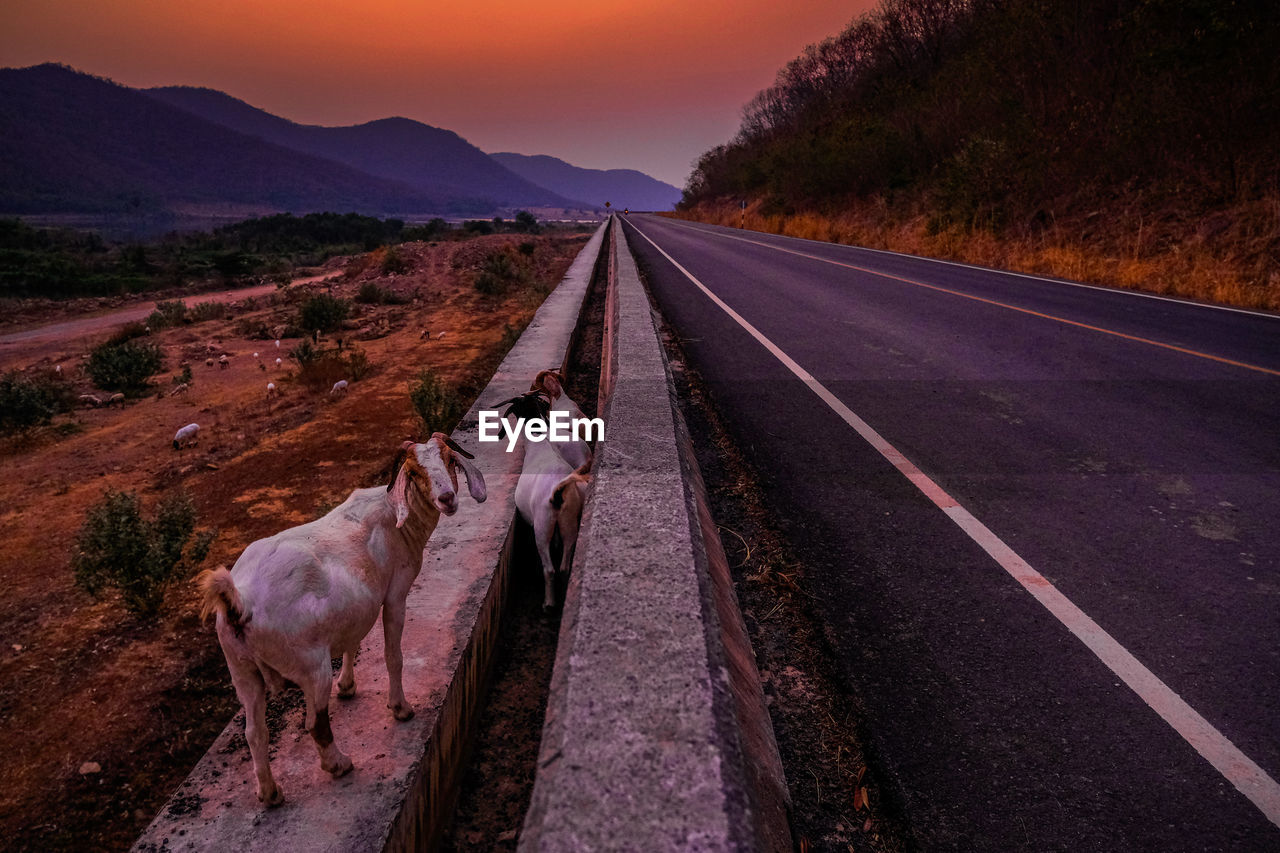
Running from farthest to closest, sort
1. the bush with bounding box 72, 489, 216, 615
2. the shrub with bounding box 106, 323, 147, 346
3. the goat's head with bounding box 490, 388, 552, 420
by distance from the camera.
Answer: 1. the shrub with bounding box 106, 323, 147, 346
2. the goat's head with bounding box 490, 388, 552, 420
3. the bush with bounding box 72, 489, 216, 615

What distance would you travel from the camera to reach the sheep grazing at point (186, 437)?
25.7 feet

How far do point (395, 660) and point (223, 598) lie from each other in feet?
2.07

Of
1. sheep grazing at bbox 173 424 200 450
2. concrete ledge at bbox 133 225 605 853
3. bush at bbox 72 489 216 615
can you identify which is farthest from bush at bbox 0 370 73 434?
concrete ledge at bbox 133 225 605 853

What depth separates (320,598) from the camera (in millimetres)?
2072

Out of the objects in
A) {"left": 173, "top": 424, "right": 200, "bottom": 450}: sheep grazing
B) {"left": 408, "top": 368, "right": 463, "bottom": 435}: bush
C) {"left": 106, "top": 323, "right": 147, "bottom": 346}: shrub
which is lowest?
{"left": 173, "top": 424, "right": 200, "bottom": 450}: sheep grazing

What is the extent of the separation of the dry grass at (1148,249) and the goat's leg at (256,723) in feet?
46.9

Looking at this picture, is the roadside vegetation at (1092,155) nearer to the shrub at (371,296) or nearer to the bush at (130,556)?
the bush at (130,556)

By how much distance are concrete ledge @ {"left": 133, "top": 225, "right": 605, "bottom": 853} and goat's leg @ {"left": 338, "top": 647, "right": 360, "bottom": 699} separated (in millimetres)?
35

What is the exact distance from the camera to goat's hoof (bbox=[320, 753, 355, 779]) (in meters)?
2.14

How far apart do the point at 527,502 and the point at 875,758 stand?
2172 mm

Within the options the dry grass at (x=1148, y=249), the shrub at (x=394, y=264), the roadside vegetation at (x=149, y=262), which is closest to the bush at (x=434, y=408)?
the dry grass at (x=1148, y=249)

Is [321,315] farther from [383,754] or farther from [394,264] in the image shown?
[383,754]

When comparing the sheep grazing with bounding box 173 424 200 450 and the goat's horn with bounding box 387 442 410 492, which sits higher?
the goat's horn with bounding box 387 442 410 492

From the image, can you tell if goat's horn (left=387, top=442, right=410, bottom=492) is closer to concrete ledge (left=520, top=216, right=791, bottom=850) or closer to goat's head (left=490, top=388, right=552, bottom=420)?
concrete ledge (left=520, top=216, right=791, bottom=850)
